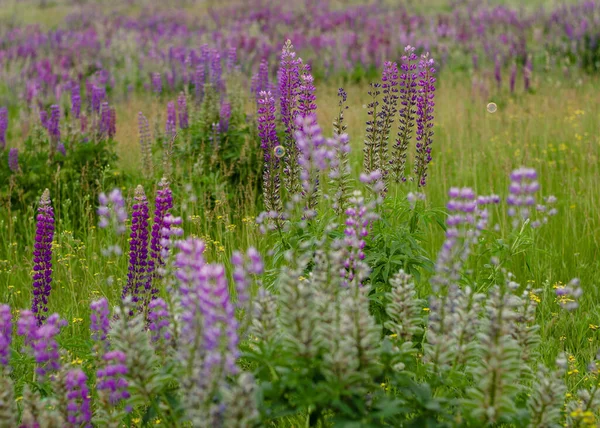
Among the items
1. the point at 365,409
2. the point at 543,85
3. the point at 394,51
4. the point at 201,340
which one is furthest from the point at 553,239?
the point at 394,51

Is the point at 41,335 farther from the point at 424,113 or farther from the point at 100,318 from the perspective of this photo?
the point at 424,113

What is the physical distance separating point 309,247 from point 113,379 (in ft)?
4.05

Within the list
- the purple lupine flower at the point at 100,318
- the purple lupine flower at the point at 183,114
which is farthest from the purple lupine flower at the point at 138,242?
the purple lupine flower at the point at 183,114

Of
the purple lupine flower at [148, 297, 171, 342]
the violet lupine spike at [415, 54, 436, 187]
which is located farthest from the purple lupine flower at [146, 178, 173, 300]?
the violet lupine spike at [415, 54, 436, 187]

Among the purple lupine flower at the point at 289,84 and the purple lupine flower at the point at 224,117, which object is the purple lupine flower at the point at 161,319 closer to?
the purple lupine flower at the point at 289,84

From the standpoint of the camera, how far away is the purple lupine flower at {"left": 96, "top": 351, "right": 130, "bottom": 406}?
2.28 metres

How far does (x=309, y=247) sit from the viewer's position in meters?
3.41

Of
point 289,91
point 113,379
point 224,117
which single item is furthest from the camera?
point 224,117

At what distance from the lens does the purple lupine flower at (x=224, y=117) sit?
21.1 feet

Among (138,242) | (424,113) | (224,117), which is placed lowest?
(138,242)

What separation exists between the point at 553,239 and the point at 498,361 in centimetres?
317

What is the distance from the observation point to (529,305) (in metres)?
2.89

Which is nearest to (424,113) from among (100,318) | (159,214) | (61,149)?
(159,214)

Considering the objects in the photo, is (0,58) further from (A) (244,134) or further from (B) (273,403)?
(B) (273,403)
